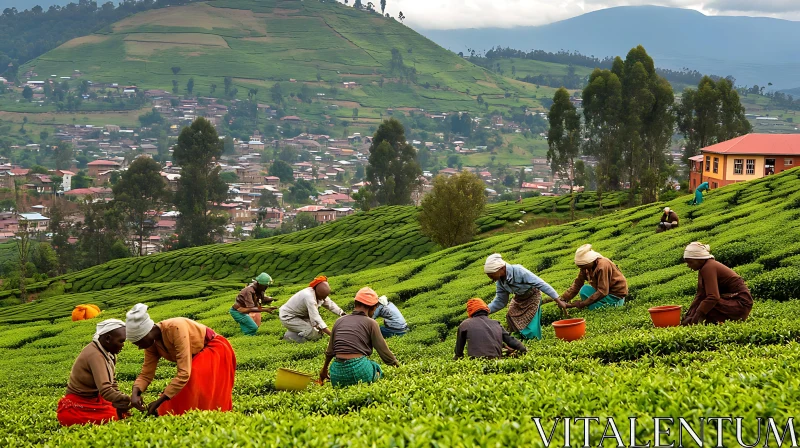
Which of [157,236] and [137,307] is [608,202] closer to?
[137,307]

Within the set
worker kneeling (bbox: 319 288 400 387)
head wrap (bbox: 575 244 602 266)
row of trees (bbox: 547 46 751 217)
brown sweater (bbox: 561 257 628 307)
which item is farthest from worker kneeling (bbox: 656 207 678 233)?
row of trees (bbox: 547 46 751 217)

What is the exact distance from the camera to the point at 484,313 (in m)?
9.58

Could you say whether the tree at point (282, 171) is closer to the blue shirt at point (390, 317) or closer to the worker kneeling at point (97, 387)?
the blue shirt at point (390, 317)

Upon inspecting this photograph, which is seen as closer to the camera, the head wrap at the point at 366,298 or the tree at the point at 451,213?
the head wrap at the point at 366,298

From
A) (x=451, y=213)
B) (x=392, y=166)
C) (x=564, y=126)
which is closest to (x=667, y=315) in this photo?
(x=451, y=213)

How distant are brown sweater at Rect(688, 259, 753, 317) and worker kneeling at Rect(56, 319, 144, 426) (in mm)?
7286

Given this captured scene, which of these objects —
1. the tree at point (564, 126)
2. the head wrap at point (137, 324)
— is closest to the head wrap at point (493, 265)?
the head wrap at point (137, 324)

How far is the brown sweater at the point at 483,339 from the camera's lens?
9.41 m

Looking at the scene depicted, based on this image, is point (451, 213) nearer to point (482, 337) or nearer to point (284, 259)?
point (284, 259)

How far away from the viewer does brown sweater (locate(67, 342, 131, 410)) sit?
7.93 metres

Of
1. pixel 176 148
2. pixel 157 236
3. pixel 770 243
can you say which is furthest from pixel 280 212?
pixel 770 243

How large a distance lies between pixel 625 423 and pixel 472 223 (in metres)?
34.4

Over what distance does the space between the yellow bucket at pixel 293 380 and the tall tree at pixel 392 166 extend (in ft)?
216

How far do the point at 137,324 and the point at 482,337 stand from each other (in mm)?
4170
